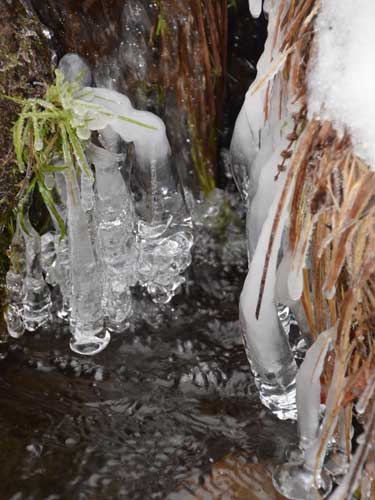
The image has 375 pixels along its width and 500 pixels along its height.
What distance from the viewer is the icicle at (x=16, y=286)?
282cm

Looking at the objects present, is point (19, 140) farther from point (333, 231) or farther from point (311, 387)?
point (311, 387)

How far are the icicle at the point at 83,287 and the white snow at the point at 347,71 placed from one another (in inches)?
35.1

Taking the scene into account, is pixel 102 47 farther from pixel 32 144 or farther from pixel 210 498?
pixel 210 498

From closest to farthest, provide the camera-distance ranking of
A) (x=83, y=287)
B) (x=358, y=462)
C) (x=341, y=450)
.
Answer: (x=358, y=462), (x=341, y=450), (x=83, y=287)

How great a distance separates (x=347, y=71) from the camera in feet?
6.93

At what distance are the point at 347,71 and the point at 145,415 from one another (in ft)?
4.22

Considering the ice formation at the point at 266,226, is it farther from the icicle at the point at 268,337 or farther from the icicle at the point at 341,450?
the icicle at the point at 341,450

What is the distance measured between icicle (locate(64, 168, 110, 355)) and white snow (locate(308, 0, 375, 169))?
890mm

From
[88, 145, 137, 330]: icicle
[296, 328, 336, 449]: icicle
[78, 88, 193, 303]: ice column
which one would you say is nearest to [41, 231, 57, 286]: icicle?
[88, 145, 137, 330]: icicle

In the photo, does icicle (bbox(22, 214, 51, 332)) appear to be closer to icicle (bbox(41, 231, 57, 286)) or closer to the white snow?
icicle (bbox(41, 231, 57, 286))

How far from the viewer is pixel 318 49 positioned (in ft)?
7.13

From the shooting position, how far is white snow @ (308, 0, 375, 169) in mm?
2062

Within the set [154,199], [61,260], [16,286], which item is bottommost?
[16,286]

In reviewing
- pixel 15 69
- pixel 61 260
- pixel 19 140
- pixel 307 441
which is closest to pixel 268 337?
pixel 307 441
